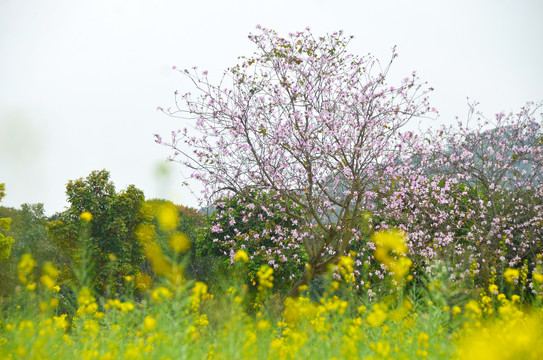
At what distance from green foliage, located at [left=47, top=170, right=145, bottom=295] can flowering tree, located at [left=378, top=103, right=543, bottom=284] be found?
13948 millimetres

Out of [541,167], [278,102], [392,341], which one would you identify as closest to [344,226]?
[278,102]

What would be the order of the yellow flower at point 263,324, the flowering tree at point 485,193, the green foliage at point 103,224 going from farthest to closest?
1. the green foliage at point 103,224
2. the flowering tree at point 485,193
3. the yellow flower at point 263,324

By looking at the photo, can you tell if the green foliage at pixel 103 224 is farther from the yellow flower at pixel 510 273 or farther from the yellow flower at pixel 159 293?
the yellow flower at pixel 510 273

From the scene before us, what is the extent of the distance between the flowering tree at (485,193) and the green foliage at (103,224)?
13.9 m

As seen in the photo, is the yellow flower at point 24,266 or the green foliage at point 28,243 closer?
the yellow flower at point 24,266

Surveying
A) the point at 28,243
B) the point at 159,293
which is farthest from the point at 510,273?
the point at 28,243

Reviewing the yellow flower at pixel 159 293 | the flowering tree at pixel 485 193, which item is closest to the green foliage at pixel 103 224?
the flowering tree at pixel 485 193

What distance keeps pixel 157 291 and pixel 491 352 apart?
2.70 m

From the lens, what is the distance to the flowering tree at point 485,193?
10148 mm

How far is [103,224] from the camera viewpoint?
66.5ft

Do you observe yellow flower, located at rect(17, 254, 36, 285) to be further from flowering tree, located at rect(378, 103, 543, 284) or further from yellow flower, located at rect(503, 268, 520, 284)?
flowering tree, located at rect(378, 103, 543, 284)

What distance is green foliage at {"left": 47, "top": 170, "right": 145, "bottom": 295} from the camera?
19312 mm

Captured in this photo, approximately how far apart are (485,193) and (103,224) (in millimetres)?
16926

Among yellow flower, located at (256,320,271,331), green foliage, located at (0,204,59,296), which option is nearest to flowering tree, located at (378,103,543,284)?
yellow flower, located at (256,320,271,331)
